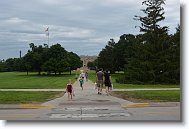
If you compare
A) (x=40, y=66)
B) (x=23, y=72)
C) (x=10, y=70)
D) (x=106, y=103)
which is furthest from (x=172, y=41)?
(x=10, y=70)

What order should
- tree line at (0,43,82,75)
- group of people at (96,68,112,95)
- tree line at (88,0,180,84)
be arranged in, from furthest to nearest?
tree line at (0,43,82,75) → tree line at (88,0,180,84) → group of people at (96,68,112,95)

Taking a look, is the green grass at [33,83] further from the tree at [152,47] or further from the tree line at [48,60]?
the tree line at [48,60]

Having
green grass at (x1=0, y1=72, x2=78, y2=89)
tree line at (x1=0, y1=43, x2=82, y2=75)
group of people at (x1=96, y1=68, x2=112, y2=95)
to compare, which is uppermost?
tree line at (x1=0, y1=43, x2=82, y2=75)

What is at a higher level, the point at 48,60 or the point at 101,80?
the point at 48,60

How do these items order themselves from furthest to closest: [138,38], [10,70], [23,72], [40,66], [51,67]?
[10,70] → [23,72] → [40,66] → [51,67] → [138,38]

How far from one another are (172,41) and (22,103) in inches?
1258

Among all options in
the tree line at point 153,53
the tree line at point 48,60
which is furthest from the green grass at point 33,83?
the tree line at point 48,60

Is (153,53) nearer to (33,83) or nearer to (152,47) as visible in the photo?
(152,47)

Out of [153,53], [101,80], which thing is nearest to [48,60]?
[153,53]

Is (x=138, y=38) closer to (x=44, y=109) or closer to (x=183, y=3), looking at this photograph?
(x=44, y=109)

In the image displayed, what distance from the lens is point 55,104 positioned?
58.3 feet

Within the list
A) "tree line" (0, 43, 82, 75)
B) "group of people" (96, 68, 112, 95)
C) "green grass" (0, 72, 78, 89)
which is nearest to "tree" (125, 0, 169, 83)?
"green grass" (0, 72, 78, 89)

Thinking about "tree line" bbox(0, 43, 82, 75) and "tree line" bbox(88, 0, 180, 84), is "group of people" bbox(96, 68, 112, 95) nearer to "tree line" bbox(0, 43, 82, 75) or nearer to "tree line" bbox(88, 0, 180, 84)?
"tree line" bbox(88, 0, 180, 84)

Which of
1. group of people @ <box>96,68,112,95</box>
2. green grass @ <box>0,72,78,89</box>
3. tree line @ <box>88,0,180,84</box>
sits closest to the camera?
group of people @ <box>96,68,112,95</box>
